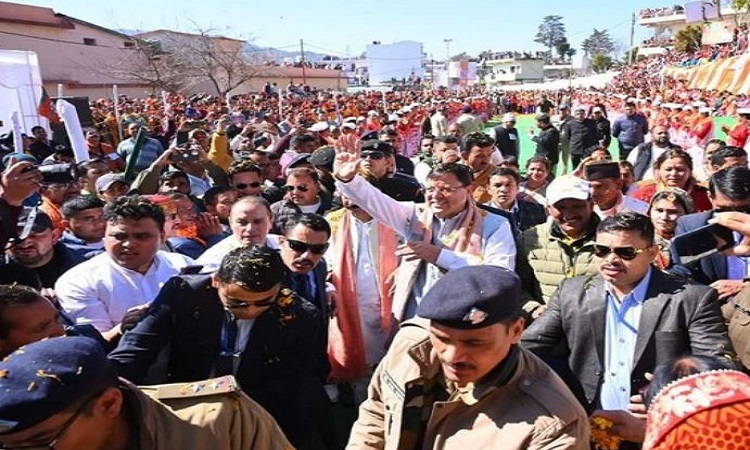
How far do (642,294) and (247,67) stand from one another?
108 feet

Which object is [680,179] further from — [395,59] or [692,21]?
[692,21]

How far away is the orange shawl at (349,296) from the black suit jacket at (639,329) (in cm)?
142

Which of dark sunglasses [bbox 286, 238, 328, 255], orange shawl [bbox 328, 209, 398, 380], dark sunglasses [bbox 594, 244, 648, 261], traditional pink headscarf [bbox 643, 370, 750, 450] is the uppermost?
traditional pink headscarf [bbox 643, 370, 750, 450]

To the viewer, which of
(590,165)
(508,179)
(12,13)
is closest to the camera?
(590,165)

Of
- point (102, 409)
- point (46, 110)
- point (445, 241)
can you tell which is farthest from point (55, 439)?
point (46, 110)

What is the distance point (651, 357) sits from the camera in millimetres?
2582

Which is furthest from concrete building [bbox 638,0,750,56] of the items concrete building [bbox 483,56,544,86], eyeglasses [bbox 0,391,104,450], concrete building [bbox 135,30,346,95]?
eyeglasses [bbox 0,391,104,450]

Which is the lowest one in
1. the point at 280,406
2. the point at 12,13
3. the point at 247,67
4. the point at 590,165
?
the point at 280,406

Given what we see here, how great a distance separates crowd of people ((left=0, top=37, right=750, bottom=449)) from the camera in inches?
66.4

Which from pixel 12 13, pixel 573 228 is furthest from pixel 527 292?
pixel 12 13

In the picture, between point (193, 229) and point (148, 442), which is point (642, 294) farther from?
point (193, 229)

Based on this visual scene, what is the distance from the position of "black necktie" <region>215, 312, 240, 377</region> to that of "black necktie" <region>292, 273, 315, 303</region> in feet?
2.73

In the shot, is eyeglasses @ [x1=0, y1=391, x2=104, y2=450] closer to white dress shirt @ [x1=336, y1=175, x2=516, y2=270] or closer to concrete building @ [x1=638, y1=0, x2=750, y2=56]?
white dress shirt @ [x1=336, y1=175, x2=516, y2=270]

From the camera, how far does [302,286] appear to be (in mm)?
3475
